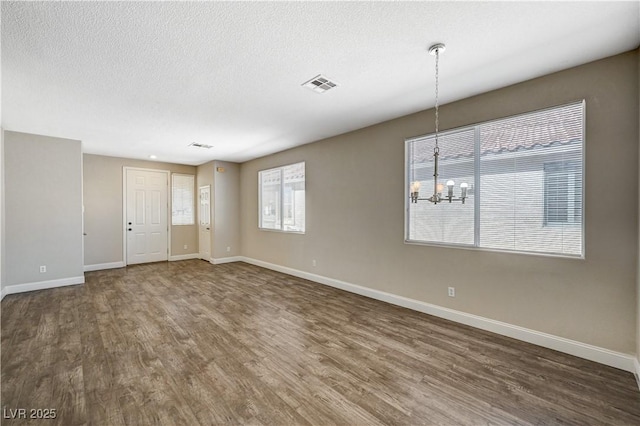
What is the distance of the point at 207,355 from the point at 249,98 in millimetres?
2834

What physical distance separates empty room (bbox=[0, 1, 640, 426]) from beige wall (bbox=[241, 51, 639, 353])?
0.02 metres

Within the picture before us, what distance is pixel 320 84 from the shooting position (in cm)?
303

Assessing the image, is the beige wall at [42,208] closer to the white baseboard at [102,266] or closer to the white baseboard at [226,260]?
the white baseboard at [102,266]

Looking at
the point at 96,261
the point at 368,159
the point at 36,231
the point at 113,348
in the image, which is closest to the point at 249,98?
the point at 368,159

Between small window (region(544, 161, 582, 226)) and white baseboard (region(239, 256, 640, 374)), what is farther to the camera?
small window (region(544, 161, 582, 226))

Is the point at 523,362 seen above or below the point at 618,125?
below

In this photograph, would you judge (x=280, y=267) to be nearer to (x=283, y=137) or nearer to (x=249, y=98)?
(x=283, y=137)

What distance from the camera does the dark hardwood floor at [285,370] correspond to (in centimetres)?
193

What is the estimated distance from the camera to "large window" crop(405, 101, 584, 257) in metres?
2.72

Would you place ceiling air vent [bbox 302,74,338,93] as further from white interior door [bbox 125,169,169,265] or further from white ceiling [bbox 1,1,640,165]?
white interior door [bbox 125,169,169,265]

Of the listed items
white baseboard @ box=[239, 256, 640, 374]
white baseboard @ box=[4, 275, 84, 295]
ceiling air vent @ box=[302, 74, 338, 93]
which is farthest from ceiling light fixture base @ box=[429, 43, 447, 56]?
white baseboard @ box=[4, 275, 84, 295]

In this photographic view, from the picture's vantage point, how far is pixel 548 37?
2.23 metres

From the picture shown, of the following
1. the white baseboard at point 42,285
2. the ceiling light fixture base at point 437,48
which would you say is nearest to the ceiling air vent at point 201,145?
the white baseboard at point 42,285

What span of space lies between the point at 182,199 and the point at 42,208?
322 centimetres
